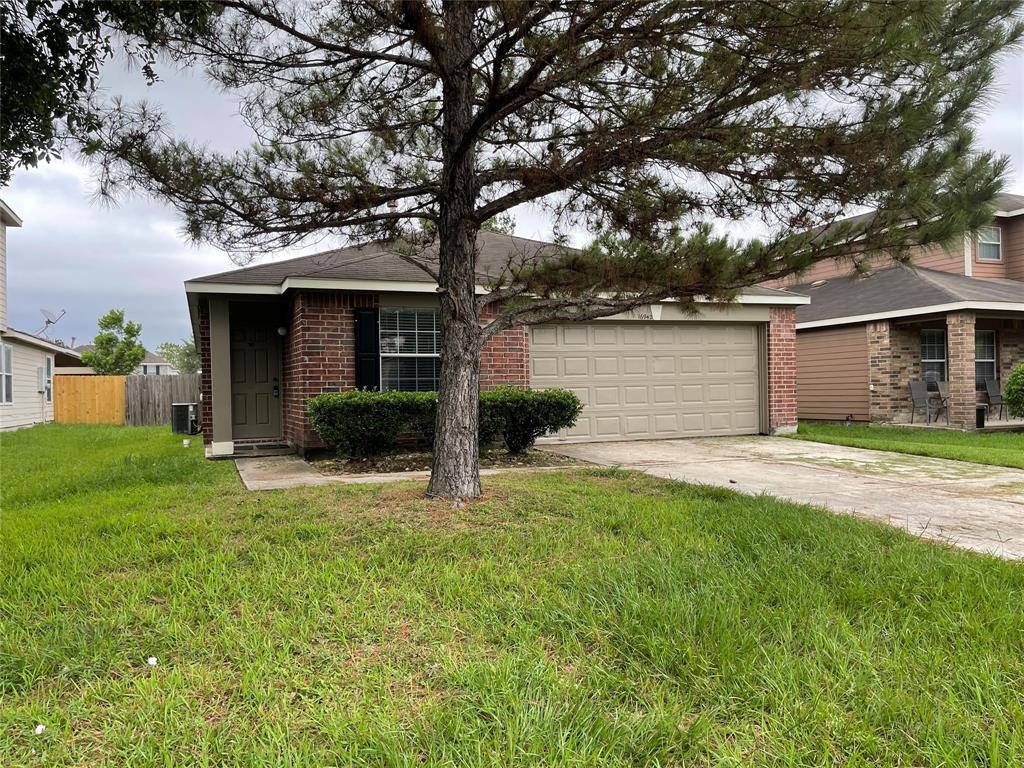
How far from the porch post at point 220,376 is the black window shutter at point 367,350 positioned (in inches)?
76.7

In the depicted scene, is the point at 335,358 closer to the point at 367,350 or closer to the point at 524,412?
the point at 367,350

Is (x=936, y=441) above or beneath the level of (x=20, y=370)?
beneath

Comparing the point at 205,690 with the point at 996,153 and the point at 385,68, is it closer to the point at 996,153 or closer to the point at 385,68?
the point at 385,68

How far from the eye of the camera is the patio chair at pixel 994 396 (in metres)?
14.5

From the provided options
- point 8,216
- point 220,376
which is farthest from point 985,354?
point 8,216

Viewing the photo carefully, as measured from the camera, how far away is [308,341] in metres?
8.83

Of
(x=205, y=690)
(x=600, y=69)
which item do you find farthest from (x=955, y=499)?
(x=205, y=690)

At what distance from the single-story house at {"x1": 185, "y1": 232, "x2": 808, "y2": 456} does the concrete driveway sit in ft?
2.98

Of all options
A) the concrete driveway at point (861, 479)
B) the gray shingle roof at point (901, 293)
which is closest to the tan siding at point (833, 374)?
the gray shingle roof at point (901, 293)

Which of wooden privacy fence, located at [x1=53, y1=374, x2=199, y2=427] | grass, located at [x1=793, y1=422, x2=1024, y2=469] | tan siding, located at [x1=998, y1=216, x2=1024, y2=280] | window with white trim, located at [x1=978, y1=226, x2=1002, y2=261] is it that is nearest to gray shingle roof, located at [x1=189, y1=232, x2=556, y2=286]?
grass, located at [x1=793, y1=422, x2=1024, y2=469]

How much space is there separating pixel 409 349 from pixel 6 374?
13.6m

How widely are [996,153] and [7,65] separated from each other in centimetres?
621

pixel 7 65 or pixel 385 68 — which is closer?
pixel 7 65

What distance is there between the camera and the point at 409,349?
9391mm
